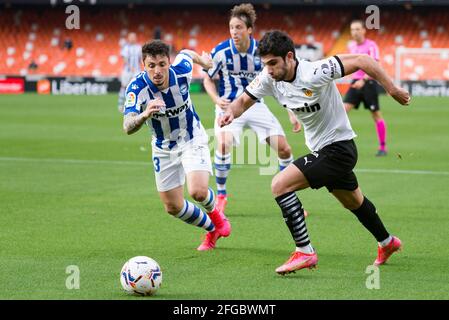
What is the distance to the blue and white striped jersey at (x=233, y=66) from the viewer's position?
1070 cm

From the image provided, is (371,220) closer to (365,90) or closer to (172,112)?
(172,112)

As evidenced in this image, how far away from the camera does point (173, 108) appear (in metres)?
8.16

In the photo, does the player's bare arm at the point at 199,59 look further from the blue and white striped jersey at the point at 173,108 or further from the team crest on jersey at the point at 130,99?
the team crest on jersey at the point at 130,99

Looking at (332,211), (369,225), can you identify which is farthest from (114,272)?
(332,211)

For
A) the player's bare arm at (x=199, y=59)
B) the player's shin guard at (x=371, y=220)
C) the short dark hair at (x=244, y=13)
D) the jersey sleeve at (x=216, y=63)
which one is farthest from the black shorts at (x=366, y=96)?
the player's shin guard at (x=371, y=220)

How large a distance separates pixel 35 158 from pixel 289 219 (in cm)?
900

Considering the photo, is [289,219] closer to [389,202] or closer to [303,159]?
[303,159]

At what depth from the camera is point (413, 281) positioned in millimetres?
6754

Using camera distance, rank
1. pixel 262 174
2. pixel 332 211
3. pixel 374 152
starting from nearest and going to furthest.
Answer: pixel 332 211
pixel 262 174
pixel 374 152

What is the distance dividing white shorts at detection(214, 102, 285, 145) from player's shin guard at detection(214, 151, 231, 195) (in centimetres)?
32

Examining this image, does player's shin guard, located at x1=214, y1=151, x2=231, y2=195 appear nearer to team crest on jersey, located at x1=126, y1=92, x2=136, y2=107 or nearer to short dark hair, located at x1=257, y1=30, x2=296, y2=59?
team crest on jersey, located at x1=126, y1=92, x2=136, y2=107

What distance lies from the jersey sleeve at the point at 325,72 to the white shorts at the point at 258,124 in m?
3.64

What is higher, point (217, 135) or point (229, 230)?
point (217, 135)

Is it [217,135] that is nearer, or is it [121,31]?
[217,135]
